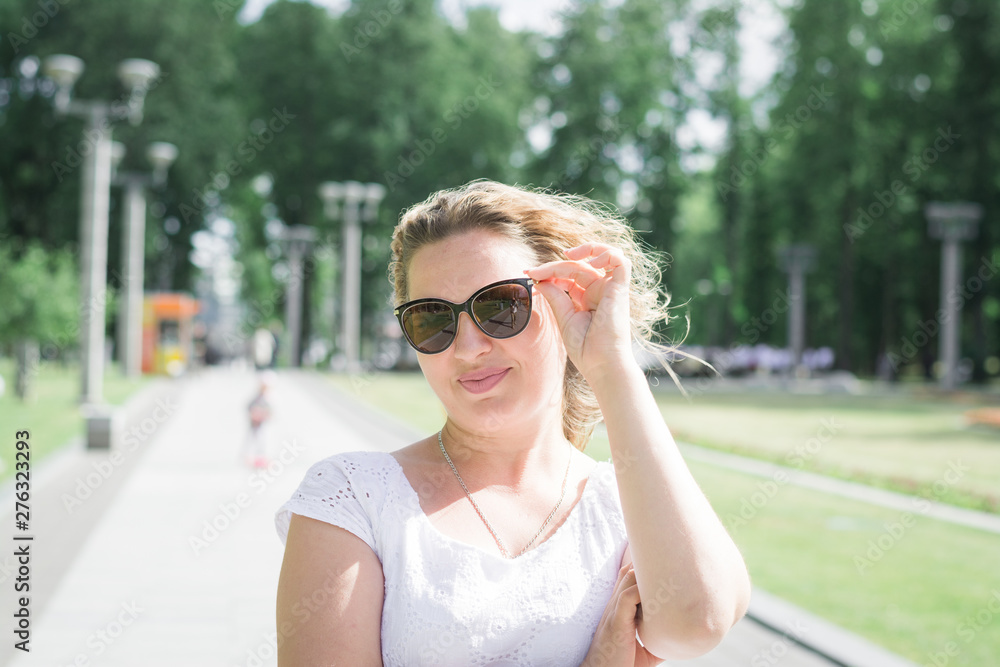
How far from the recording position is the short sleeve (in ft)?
5.44

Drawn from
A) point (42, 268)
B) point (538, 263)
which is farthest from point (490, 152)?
point (538, 263)

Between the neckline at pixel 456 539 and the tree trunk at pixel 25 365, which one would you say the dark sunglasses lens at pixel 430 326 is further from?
the tree trunk at pixel 25 365

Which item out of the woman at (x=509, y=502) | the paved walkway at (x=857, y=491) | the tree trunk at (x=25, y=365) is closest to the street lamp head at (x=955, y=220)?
the paved walkway at (x=857, y=491)

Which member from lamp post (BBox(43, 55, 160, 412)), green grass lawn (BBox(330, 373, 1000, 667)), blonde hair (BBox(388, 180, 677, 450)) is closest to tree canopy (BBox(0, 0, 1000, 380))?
lamp post (BBox(43, 55, 160, 412))

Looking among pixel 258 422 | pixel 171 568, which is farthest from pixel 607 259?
pixel 258 422

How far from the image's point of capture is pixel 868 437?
1683cm

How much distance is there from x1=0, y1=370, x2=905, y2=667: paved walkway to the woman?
3.28 m

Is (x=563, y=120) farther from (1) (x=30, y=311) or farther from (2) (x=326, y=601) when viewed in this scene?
(2) (x=326, y=601)

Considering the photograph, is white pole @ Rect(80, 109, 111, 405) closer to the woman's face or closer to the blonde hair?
the blonde hair

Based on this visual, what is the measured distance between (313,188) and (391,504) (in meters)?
45.5

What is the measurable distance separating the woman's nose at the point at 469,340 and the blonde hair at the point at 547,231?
0.61ft

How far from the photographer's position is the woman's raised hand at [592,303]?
1.61m

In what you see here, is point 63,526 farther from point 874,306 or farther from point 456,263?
point 874,306

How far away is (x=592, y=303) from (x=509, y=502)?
0.46 metres
